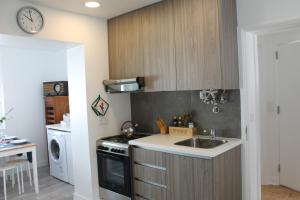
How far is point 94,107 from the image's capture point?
10.2ft

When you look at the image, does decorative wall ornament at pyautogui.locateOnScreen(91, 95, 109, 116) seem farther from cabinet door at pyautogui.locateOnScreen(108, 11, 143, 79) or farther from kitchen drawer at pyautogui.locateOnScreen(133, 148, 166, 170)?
kitchen drawer at pyautogui.locateOnScreen(133, 148, 166, 170)

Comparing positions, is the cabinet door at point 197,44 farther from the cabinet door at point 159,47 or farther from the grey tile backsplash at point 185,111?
the grey tile backsplash at point 185,111

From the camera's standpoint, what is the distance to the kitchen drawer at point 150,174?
97.7 inches

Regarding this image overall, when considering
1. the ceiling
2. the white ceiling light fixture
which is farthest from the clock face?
the white ceiling light fixture

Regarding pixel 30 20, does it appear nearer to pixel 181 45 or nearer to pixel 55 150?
pixel 181 45

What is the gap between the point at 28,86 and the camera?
500cm

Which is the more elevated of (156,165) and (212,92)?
(212,92)

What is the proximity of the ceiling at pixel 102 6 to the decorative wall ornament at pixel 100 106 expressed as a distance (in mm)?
1002

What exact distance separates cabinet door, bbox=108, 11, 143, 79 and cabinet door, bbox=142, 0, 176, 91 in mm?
98

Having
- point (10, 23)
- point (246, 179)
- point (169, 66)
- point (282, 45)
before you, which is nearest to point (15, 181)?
point (10, 23)

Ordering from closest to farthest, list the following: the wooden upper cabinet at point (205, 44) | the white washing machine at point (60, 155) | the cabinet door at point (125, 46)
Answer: the wooden upper cabinet at point (205, 44)
the cabinet door at point (125, 46)
the white washing machine at point (60, 155)

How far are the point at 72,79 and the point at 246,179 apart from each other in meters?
2.31

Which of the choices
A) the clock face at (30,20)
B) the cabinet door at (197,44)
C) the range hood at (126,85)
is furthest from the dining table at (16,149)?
the cabinet door at (197,44)

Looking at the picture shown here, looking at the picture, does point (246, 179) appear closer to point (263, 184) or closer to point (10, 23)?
point (263, 184)
